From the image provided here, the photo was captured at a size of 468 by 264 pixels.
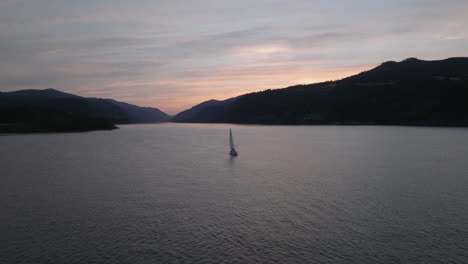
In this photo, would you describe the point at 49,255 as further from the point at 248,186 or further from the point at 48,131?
the point at 48,131

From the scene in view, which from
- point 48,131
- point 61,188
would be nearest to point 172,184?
point 61,188

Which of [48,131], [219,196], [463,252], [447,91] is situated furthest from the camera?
[447,91]

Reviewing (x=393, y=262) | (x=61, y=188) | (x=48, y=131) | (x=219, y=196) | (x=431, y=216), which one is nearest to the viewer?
(x=393, y=262)

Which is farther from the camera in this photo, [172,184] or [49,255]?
[172,184]

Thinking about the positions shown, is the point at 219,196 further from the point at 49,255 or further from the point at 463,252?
the point at 463,252

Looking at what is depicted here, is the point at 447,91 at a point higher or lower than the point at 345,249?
higher

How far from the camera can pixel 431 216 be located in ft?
87.6

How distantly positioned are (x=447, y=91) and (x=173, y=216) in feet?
712

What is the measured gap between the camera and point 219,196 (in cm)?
3384

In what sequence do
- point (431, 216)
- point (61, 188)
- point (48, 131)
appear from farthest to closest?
point (48, 131) → point (61, 188) → point (431, 216)

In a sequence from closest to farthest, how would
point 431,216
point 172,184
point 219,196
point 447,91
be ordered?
1. point 431,216
2. point 219,196
3. point 172,184
4. point 447,91

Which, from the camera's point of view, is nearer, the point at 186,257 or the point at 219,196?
the point at 186,257

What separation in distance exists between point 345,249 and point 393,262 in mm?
2708

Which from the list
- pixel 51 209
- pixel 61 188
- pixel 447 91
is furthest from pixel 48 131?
pixel 447 91
